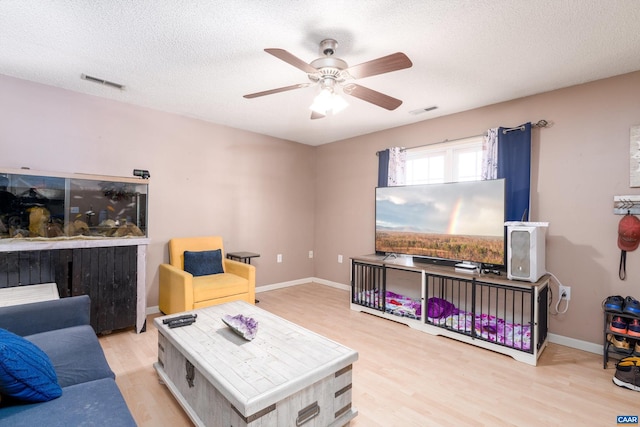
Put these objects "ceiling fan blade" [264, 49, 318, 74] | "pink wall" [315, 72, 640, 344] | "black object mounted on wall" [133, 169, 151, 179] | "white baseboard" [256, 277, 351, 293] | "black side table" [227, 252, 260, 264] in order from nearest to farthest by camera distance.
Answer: "ceiling fan blade" [264, 49, 318, 74], "pink wall" [315, 72, 640, 344], "black object mounted on wall" [133, 169, 151, 179], "black side table" [227, 252, 260, 264], "white baseboard" [256, 277, 351, 293]

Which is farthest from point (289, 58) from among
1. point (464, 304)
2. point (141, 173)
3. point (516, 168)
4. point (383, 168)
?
point (464, 304)

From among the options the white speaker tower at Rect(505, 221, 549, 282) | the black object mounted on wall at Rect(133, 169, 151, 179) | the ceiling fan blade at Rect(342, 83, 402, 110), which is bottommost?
the white speaker tower at Rect(505, 221, 549, 282)

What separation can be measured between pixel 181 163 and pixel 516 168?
386 centimetres

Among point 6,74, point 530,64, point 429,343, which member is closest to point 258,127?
point 6,74

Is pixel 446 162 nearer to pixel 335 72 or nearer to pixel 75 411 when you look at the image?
pixel 335 72

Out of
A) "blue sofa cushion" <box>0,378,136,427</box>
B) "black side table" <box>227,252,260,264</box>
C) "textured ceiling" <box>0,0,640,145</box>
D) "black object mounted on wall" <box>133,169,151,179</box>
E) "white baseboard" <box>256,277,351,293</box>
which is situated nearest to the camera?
"blue sofa cushion" <box>0,378,136,427</box>

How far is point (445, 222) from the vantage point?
329 cm

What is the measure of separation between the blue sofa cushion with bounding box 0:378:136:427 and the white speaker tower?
9.47 feet

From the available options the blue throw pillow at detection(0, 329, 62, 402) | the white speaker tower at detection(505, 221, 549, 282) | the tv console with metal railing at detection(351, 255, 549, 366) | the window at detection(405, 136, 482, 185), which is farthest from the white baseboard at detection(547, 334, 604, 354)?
Answer: the blue throw pillow at detection(0, 329, 62, 402)

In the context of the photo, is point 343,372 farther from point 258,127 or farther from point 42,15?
point 258,127

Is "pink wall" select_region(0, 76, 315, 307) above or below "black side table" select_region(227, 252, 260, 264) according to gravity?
above

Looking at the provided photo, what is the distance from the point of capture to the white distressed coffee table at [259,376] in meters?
1.34

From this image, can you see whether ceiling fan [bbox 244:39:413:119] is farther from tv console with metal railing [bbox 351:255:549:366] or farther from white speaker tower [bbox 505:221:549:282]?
tv console with metal railing [bbox 351:255:549:366]

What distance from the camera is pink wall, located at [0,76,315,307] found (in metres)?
2.89
